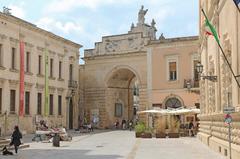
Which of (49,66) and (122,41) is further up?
(122,41)

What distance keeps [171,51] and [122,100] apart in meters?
13.2

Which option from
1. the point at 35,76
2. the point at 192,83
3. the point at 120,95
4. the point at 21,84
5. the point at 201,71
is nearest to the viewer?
the point at 201,71

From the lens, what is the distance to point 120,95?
2279 inches

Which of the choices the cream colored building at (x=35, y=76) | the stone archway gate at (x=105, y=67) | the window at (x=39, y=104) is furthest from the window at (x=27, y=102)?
the stone archway gate at (x=105, y=67)

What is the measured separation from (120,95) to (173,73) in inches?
460

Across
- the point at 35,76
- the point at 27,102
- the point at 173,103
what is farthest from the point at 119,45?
the point at 27,102

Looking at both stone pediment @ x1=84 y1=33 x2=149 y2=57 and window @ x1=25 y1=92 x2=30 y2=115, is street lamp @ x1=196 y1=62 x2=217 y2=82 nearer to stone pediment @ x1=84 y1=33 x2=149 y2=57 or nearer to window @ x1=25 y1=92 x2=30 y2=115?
window @ x1=25 y1=92 x2=30 y2=115

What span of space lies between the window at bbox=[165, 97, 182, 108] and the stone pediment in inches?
267

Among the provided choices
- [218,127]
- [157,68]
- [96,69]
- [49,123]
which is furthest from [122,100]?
[218,127]

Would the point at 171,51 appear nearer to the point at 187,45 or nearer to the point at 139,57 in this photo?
the point at 187,45

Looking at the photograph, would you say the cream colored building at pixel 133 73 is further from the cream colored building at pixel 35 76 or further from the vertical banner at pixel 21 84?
the vertical banner at pixel 21 84

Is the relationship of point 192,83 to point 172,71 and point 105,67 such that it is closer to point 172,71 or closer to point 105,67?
point 172,71

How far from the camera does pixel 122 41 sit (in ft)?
175

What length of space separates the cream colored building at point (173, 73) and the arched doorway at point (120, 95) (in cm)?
522
